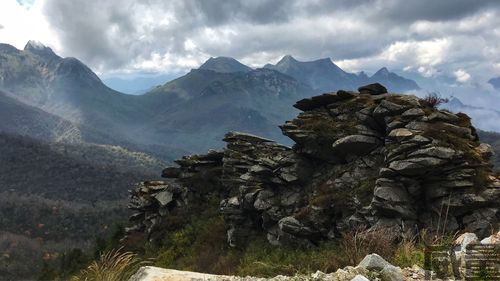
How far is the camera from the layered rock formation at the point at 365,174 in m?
21.3

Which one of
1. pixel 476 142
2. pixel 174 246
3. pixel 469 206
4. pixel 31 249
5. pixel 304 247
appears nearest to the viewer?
pixel 469 206

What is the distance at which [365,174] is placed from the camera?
26609mm

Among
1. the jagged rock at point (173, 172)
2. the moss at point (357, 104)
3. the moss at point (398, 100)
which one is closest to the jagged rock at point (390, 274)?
the moss at point (398, 100)

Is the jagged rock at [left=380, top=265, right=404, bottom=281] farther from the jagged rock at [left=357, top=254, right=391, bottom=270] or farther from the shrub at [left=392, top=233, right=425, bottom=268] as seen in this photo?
the shrub at [left=392, top=233, right=425, bottom=268]

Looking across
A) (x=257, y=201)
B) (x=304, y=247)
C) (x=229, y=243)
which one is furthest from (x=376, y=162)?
(x=229, y=243)

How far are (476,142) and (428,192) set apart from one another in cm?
498

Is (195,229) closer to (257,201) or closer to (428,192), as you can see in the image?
(257,201)

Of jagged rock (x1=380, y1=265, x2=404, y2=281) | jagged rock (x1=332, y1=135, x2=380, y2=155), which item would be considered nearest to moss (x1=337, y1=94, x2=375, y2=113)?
jagged rock (x1=332, y1=135, x2=380, y2=155)

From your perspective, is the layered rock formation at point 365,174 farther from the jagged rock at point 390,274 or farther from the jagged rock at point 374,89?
the jagged rock at point 390,274

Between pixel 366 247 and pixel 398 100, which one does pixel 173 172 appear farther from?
pixel 366 247

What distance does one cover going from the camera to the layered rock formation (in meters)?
21.3

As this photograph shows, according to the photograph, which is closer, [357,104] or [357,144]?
[357,144]

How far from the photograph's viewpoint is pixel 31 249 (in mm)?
189750

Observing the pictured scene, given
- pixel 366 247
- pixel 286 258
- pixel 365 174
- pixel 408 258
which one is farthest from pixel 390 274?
pixel 365 174
